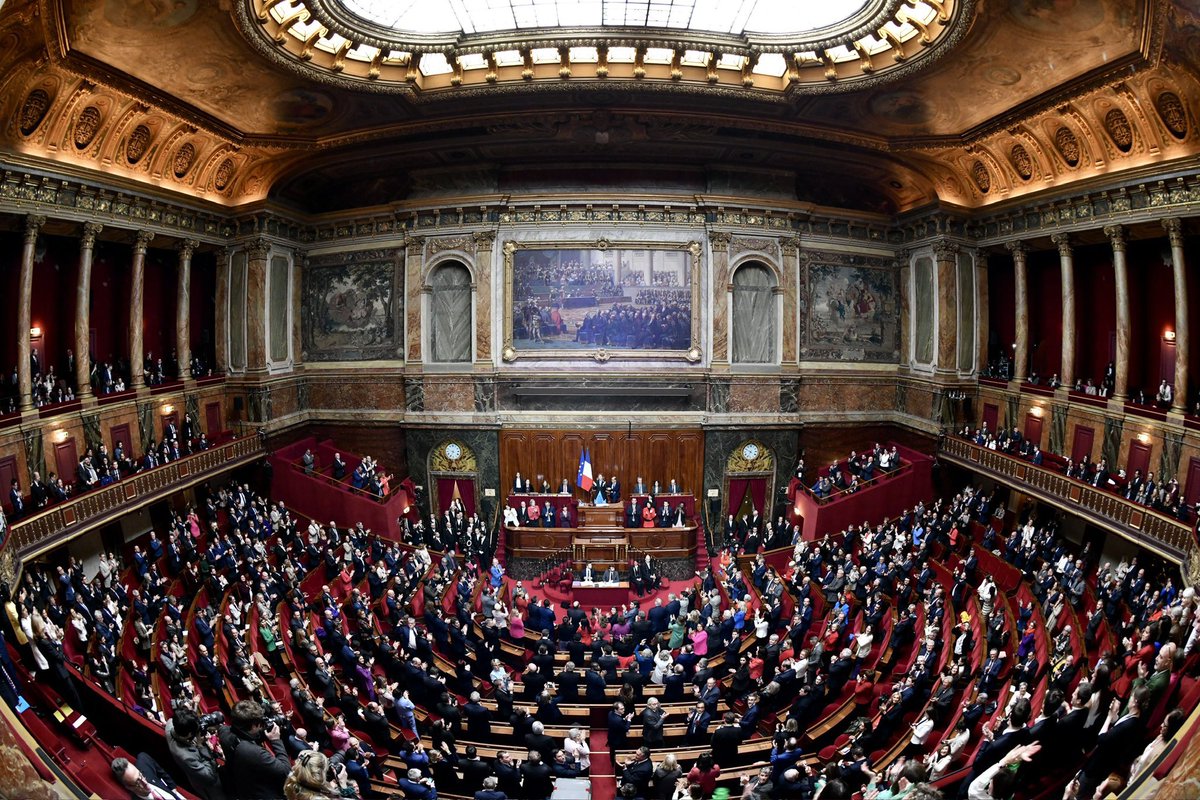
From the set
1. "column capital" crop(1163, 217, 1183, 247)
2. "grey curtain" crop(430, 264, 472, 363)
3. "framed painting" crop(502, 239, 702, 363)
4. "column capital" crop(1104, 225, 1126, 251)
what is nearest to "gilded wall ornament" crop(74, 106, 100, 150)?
"grey curtain" crop(430, 264, 472, 363)

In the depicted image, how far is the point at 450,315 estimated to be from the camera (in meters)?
24.7

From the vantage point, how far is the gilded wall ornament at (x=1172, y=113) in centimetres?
1577

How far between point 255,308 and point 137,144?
6094 millimetres

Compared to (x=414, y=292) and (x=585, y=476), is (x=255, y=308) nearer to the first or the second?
(x=414, y=292)

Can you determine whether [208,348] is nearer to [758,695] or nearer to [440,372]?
[440,372]

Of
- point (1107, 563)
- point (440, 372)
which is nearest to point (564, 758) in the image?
point (1107, 563)

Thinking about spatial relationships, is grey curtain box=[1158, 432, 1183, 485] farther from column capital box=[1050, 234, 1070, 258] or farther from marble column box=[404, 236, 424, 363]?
marble column box=[404, 236, 424, 363]

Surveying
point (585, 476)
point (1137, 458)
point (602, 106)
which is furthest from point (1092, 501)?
point (602, 106)

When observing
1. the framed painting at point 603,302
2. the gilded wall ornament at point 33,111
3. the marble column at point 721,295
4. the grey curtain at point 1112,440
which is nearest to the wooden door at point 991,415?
the grey curtain at point 1112,440

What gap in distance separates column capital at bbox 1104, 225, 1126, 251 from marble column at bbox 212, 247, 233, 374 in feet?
91.4

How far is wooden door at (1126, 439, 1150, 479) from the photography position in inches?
701

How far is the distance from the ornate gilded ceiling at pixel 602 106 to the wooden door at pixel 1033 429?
7.10 meters

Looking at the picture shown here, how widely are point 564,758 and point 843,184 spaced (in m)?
22.9

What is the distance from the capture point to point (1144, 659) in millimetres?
8883
